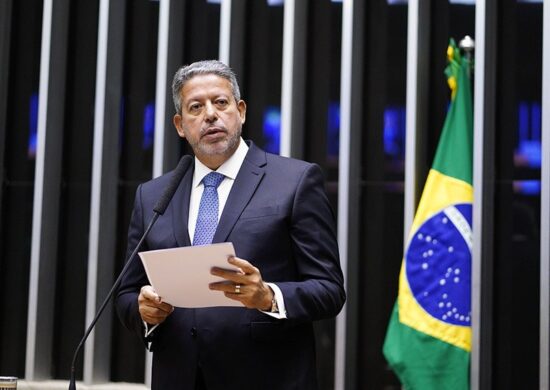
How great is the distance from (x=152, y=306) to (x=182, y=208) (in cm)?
32

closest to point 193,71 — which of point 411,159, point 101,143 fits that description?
point 411,159

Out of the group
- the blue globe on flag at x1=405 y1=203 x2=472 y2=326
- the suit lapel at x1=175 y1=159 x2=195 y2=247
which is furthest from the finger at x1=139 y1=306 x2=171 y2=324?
the blue globe on flag at x1=405 y1=203 x2=472 y2=326

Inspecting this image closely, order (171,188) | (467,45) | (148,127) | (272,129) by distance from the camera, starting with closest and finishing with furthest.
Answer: (171,188) < (467,45) < (272,129) < (148,127)

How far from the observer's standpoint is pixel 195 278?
6.96 ft

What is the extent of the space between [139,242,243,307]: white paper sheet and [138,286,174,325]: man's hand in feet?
0.12

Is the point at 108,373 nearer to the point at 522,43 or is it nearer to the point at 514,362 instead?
the point at 514,362

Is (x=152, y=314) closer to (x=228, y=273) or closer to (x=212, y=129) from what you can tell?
(x=228, y=273)

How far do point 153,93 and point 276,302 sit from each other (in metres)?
2.95

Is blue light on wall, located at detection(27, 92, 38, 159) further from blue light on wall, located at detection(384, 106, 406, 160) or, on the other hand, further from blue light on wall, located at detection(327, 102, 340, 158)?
blue light on wall, located at detection(384, 106, 406, 160)

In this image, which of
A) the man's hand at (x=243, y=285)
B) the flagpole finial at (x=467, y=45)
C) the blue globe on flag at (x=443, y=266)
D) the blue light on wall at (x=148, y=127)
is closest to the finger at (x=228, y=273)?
the man's hand at (x=243, y=285)

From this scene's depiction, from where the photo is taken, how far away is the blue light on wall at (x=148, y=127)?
196 inches

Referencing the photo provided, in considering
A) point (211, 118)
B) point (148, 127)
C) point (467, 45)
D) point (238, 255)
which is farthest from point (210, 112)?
point (148, 127)

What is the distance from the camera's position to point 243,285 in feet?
6.93

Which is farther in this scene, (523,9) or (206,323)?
(523,9)
